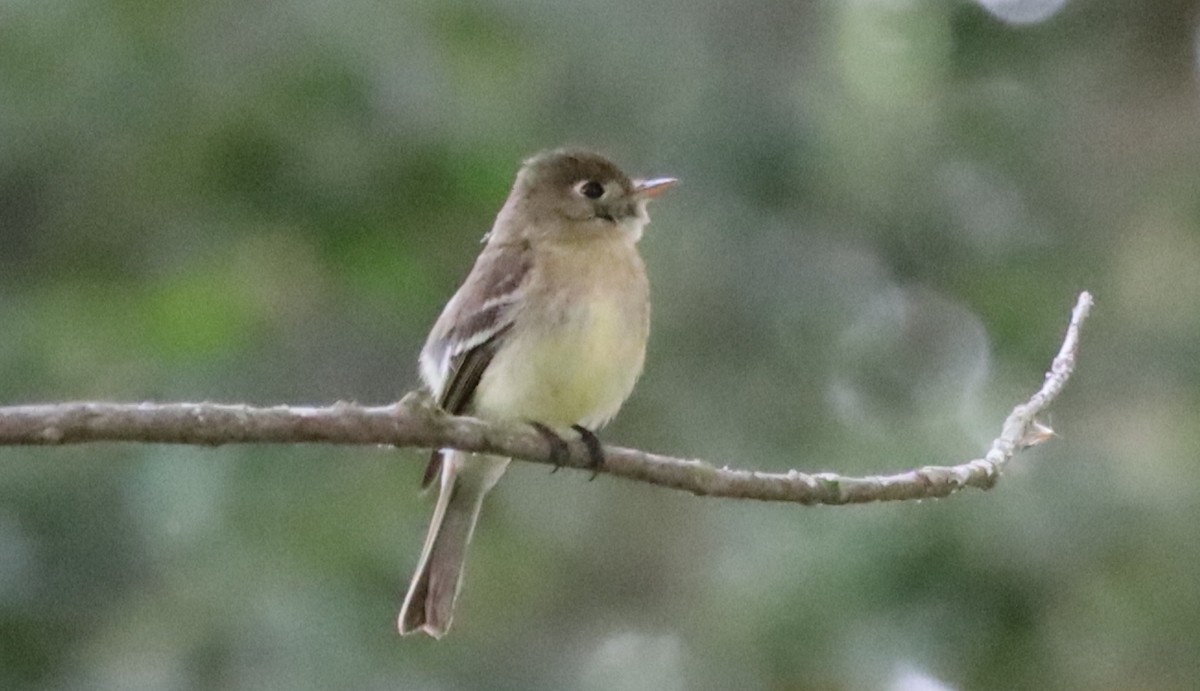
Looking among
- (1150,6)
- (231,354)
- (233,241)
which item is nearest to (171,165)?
(233,241)

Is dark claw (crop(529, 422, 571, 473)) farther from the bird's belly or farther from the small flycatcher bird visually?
the bird's belly

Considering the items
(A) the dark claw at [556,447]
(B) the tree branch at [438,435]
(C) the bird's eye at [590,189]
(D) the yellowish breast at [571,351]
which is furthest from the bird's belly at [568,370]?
(C) the bird's eye at [590,189]

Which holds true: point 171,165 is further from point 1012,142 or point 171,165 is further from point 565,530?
point 1012,142

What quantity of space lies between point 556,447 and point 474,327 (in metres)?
0.62

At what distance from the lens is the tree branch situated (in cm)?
238

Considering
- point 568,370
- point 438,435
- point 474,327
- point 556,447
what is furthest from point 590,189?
point 438,435

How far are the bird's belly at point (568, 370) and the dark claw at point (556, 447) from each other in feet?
0.71

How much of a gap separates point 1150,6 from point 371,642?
4.25 metres

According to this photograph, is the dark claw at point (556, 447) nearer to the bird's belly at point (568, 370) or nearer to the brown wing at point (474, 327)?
the bird's belly at point (568, 370)

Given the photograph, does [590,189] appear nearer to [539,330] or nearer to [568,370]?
[539,330]

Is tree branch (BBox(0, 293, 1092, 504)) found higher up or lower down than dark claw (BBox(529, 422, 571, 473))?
higher up

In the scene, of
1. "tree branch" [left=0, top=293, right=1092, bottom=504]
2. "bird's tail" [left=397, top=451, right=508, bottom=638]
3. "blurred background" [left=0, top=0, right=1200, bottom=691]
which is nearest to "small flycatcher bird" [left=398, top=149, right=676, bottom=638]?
"bird's tail" [left=397, top=451, right=508, bottom=638]

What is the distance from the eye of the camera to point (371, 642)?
5.00 m

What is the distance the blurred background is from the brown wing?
831 millimetres
